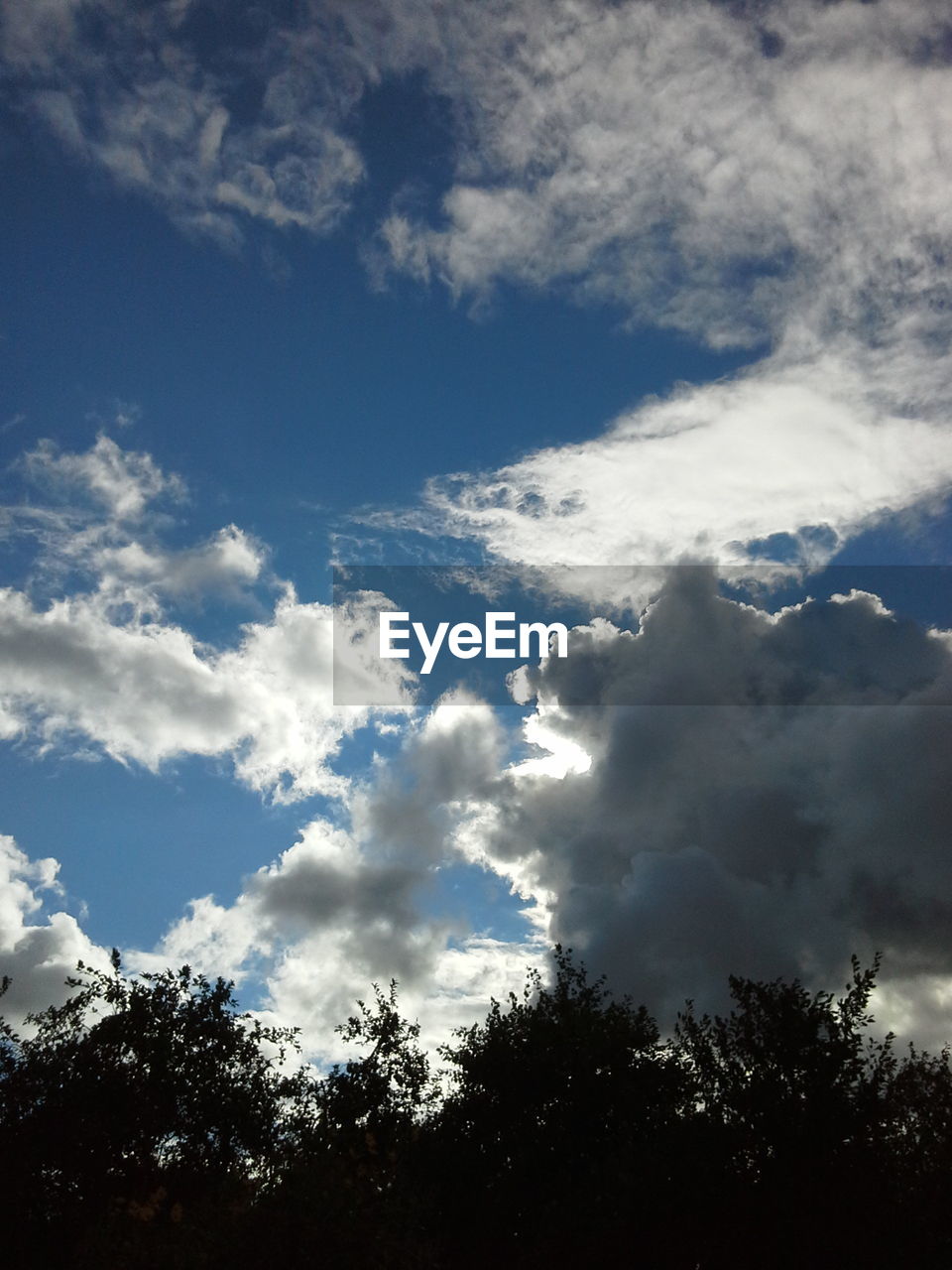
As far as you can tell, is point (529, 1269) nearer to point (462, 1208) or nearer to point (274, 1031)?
point (462, 1208)

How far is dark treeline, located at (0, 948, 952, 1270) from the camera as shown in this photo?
2342 centimetres

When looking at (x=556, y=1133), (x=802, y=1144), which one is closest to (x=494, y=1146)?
(x=556, y=1133)

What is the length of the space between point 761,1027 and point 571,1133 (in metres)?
8.41

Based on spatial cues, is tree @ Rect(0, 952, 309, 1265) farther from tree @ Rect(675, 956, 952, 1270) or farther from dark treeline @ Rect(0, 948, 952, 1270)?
tree @ Rect(675, 956, 952, 1270)

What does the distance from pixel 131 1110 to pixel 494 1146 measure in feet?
54.7

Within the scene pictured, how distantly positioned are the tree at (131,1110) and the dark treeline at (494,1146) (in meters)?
0.10

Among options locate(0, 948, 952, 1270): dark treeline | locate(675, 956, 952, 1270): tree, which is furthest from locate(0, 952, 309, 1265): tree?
locate(675, 956, 952, 1270): tree

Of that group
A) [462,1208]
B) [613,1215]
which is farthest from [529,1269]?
[462,1208]

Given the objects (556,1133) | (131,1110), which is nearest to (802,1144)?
(556,1133)

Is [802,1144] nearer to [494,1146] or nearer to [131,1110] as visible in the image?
[494,1146]

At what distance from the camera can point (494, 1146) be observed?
3559cm

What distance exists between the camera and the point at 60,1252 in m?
34.5

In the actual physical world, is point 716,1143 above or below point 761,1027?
below

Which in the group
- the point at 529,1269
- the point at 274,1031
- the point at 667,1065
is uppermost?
the point at 274,1031
